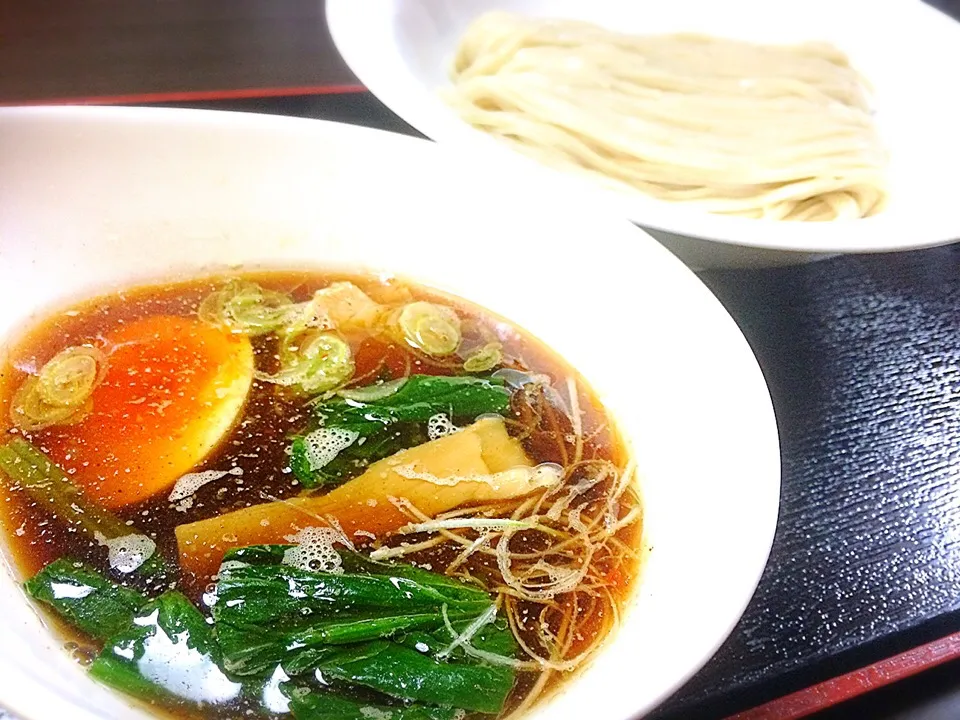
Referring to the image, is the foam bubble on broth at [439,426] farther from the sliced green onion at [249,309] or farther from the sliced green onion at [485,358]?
the sliced green onion at [249,309]

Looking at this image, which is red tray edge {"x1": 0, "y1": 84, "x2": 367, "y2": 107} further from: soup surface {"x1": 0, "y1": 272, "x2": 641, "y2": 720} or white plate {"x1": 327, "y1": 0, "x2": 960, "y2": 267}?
soup surface {"x1": 0, "y1": 272, "x2": 641, "y2": 720}

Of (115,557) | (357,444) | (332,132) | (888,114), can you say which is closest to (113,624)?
(115,557)

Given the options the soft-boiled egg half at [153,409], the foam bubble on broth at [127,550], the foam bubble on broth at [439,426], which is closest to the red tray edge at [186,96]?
the soft-boiled egg half at [153,409]

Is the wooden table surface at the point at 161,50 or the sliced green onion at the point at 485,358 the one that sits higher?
the wooden table surface at the point at 161,50

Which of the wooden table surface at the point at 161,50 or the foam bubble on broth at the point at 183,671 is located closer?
the foam bubble on broth at the point at 183,671

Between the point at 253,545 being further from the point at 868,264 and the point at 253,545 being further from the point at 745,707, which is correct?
the point at 868,264

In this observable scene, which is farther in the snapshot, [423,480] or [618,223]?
[618,223]

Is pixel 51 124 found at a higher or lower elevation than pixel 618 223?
higher

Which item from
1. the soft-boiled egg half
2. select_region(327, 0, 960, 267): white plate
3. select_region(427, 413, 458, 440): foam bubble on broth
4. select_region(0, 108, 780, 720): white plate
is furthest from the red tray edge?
select_region(427, 413, 458, 440): foam bubble on broth
